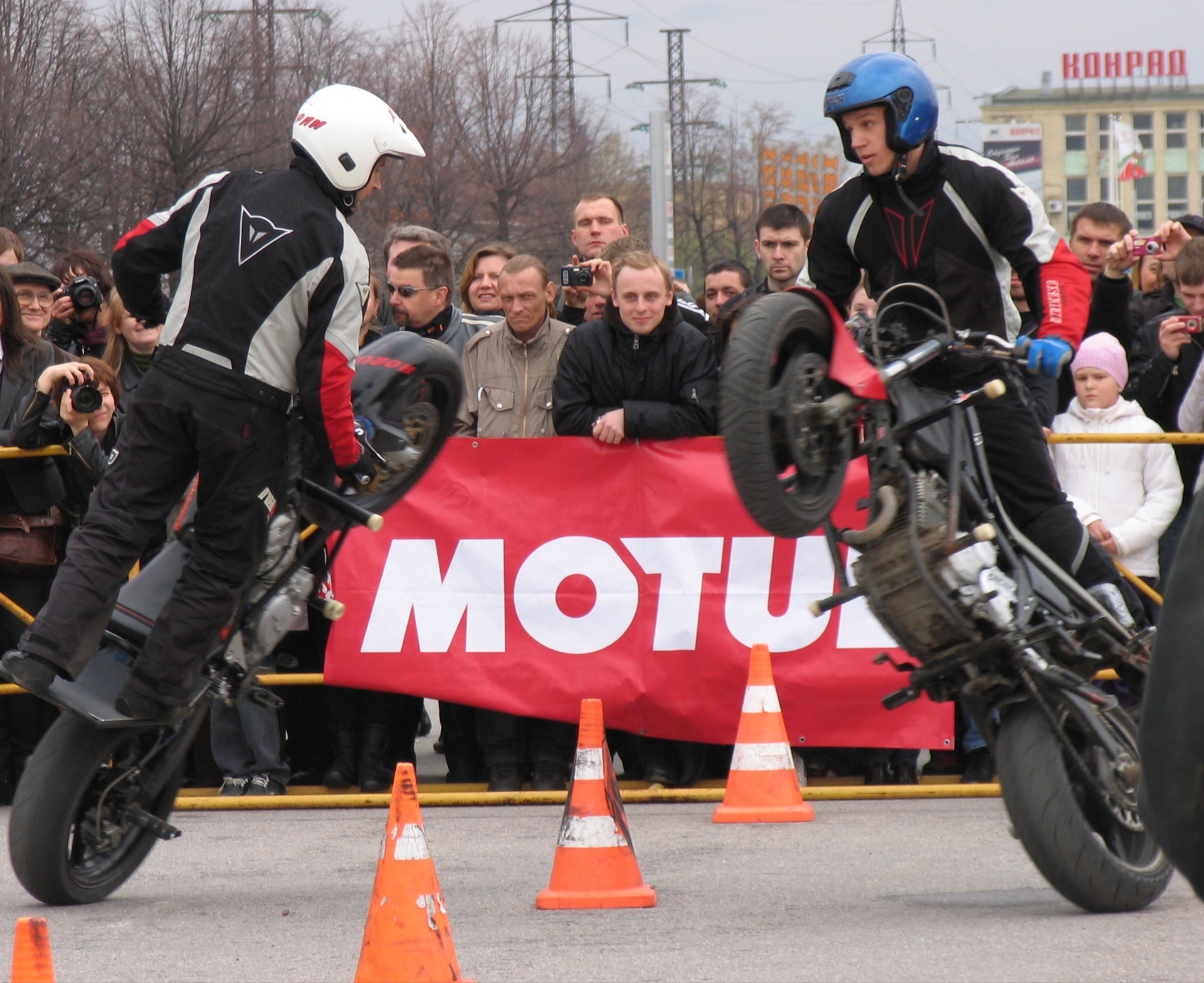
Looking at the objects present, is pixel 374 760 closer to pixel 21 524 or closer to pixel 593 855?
pixel 21 524

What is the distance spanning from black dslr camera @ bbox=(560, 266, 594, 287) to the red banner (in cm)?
153

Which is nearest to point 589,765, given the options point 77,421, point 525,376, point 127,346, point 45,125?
point 525,376

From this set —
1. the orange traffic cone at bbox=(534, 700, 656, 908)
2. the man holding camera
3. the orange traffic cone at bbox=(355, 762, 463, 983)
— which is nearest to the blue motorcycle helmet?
the orange traffic cone at bbox=(534, 700, 656, 908)

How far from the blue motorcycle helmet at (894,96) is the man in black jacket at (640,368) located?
225cm

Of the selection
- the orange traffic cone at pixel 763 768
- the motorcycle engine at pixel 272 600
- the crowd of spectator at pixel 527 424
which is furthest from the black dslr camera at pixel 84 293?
the orange traffic cone at pixel 763 768

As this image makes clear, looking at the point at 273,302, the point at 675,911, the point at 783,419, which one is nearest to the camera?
the point at 783,419

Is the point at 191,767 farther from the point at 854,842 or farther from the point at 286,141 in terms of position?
the point at 286,141

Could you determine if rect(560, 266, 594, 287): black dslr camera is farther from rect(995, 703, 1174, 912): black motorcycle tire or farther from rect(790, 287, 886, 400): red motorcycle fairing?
rect(995, 703, 1174, 912): black motorcycle tire

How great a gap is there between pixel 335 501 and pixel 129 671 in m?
0.80

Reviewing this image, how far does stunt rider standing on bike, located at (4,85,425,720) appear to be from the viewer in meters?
4.98

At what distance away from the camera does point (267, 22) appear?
94.6 ft

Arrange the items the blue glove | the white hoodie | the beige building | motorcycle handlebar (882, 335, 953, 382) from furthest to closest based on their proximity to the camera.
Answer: the beige building
the white hoodie
the blue glove
motorcycle handlebar (882, 335, 953, 382)

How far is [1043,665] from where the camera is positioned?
182 inches

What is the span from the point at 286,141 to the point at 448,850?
2194 centimetres
